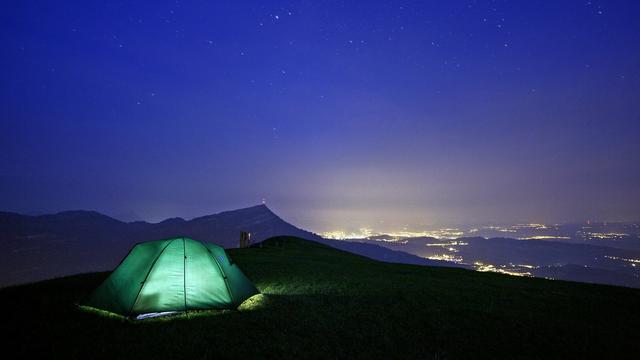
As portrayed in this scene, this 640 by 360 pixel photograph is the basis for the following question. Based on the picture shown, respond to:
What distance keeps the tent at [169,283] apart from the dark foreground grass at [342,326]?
427mm

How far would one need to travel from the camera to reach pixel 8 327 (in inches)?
381

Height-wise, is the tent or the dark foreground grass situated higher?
the tent

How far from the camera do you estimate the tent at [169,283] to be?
11.0 meters

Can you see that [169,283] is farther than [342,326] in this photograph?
Yes

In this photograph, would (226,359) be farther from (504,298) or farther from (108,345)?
(504,298)

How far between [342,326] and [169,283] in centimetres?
580

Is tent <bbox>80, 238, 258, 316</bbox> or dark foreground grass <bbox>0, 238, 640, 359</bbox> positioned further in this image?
tent <bbox>80, 238, 258, 316</bbox>

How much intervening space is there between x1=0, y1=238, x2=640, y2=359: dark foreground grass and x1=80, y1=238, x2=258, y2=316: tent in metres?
0.43

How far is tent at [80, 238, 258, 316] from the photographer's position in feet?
36.1

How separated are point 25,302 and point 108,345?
6.84 meters

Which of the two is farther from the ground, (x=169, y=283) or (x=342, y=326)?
(x=169, y=283)

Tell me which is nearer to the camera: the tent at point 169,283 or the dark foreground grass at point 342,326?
the dark foreground grass at point 342,326

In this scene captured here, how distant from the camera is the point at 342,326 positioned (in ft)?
34.3

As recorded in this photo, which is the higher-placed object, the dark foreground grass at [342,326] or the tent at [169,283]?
the tent at [169,283]
